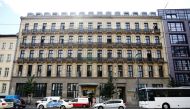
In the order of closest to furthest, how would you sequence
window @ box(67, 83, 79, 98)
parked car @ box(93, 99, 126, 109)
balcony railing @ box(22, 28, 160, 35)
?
parked car @ box(93, 99, 126, 109)
window @ box(67, 83, 79, 98)
balcony railing @ box(22, 28, 160, 35)

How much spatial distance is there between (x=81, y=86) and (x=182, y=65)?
23787 mm

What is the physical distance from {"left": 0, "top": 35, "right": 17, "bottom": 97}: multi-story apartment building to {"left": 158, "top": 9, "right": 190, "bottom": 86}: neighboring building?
36650 millimetres

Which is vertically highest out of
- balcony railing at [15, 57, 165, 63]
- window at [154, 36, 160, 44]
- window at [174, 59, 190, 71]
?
window at [154, 36, 160, 44]

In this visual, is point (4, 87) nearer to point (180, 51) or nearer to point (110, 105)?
point (110, 105)

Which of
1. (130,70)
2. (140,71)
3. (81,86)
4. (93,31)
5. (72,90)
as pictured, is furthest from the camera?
(93,31)

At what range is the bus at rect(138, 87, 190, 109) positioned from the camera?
24953 mm

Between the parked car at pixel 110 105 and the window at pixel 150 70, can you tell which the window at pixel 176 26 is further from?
the parked car at pixel 110 105

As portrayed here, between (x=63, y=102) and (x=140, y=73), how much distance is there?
20.2 metres

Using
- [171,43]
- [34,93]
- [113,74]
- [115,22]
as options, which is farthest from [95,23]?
[34,93]

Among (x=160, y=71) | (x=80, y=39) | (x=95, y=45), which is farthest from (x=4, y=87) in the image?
(x=160, y=71)

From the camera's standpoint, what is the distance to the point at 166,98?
25.2 m

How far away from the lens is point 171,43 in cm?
4331

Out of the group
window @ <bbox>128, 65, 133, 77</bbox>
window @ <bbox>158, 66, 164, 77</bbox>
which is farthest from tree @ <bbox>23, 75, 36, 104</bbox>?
window @ <bbox>158, 66, 164, 77</bbox>

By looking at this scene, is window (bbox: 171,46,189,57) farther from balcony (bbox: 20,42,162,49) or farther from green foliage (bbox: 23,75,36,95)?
green foliage (bbox: 23,75,36,95)
